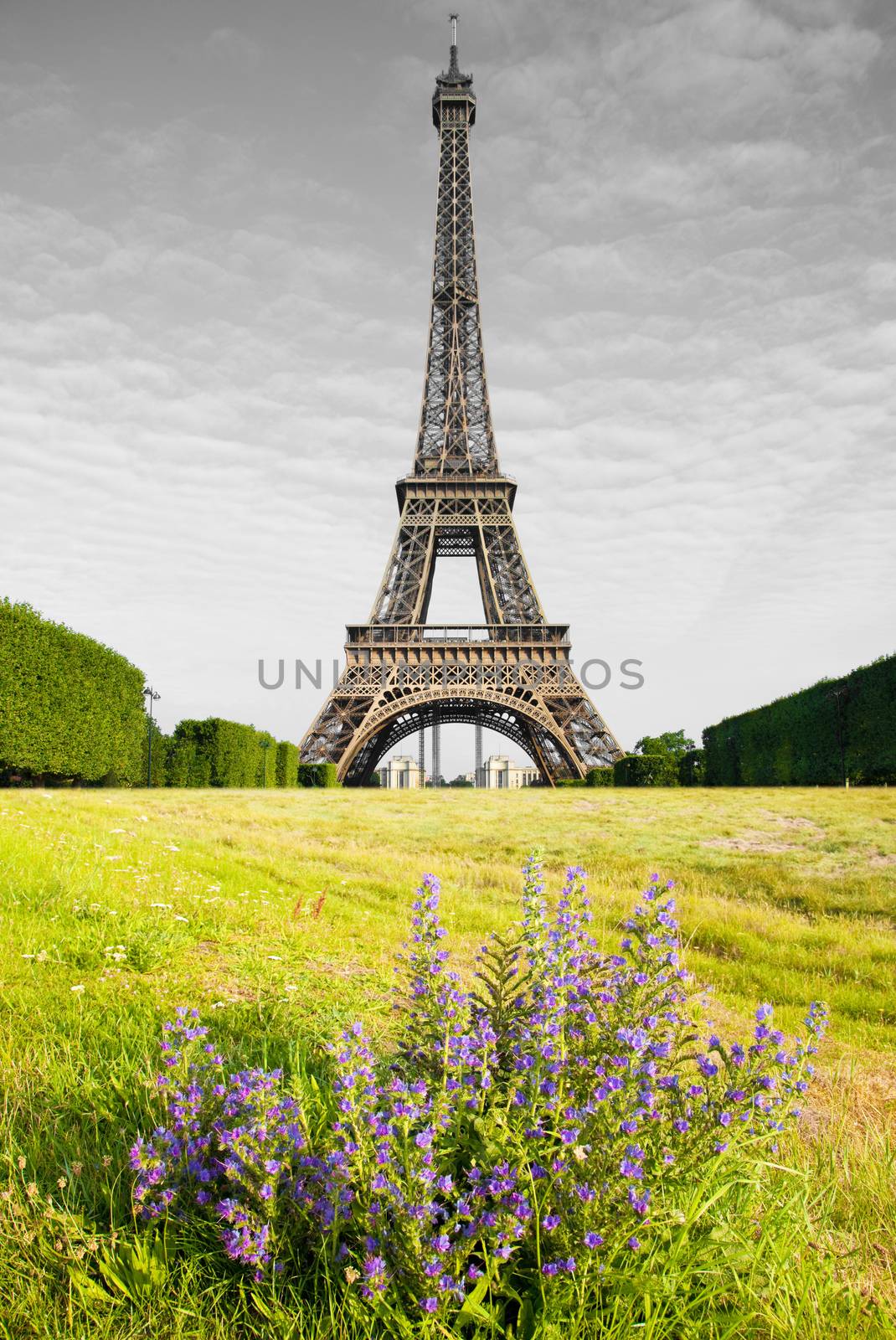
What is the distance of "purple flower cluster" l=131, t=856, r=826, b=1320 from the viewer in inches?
58.7

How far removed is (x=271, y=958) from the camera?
164 inches

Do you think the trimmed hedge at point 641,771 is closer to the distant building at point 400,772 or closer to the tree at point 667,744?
the tree at point 667,744

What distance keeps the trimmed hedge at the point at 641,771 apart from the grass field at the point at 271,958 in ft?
64.8

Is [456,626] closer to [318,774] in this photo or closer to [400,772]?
[318,774]

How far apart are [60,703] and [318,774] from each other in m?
14.2

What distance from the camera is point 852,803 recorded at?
1497 centimetres

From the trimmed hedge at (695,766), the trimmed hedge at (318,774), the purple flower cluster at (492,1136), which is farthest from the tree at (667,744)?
Result: the purple flower cluster at (492,1136)

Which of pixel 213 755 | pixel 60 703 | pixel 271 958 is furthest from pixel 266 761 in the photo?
pixel 271 958

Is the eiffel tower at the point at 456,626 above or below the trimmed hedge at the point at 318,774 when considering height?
above

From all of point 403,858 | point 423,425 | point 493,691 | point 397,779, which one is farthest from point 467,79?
point 397,779

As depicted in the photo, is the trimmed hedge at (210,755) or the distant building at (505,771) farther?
the distant building at (505,771)

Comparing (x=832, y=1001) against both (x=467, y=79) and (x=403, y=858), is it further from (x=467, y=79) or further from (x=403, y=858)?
(x=467, y=79)

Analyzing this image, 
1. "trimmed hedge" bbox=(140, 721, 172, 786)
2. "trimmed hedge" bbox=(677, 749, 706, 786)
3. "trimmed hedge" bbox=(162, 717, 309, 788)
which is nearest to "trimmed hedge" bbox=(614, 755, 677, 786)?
"trimmed hedge" bbox=(677, 749, 706, 786)

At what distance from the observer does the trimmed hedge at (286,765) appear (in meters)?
32.4
